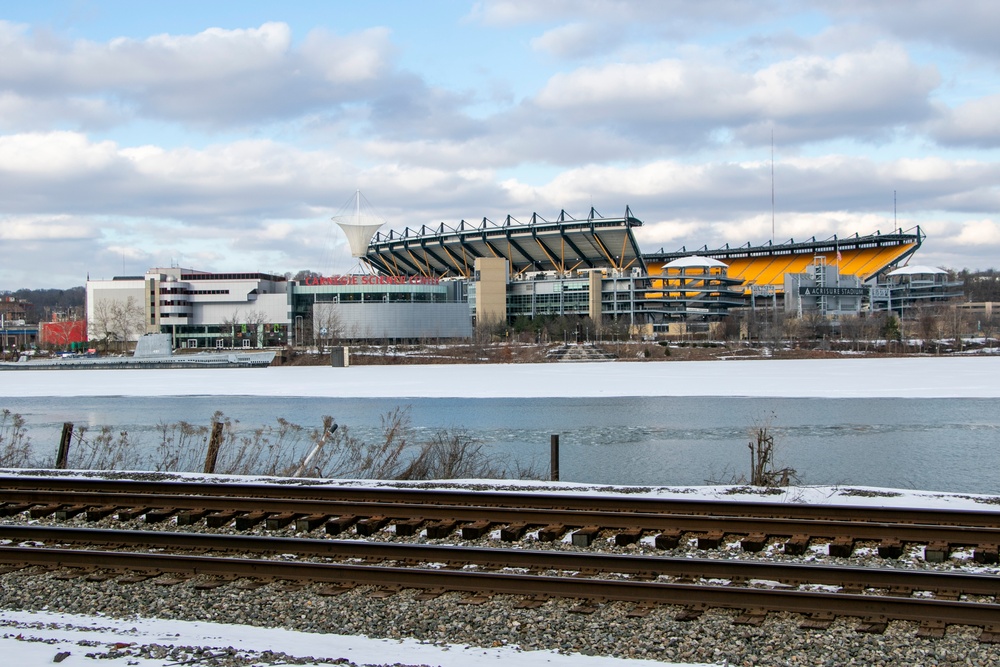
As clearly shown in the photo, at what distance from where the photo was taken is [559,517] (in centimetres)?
1146

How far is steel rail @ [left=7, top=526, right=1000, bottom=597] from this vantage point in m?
8.39

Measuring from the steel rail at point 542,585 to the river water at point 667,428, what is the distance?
1063 centimetres

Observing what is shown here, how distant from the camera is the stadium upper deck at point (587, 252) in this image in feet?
469

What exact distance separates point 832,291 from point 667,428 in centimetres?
11982

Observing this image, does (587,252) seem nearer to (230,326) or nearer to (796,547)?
(230,326)

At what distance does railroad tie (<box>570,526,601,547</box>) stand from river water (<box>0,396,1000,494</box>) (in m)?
8.30

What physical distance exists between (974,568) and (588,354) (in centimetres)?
7304

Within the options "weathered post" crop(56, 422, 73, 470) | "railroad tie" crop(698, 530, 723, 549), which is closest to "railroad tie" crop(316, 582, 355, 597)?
"railroad tie" crop(698, 530, 723, 549)

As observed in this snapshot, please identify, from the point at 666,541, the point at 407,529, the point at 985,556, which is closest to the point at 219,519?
the point at 407,529

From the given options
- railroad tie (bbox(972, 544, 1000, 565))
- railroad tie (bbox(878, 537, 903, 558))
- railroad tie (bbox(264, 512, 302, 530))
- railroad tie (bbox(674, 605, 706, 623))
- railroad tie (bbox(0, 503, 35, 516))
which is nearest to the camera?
railroad tie (bbox(674, 605, 706, 623))

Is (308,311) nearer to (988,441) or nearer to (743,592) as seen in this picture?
(988,441)

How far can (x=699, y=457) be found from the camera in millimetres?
23469

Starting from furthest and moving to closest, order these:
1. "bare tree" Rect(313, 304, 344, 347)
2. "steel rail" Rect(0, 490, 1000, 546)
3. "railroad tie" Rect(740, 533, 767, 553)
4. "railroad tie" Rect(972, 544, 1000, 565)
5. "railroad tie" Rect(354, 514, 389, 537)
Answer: "bare tree" Rect(313, 304, 344, 347) → "railroad tie" Rect(354, 514, 389, 537) → "steel rail" Rect(0, 490, 1000, 546) → "railroad tie" Rect(740, 533, 767, 553) → "railroad tie" Rect(972, 544, 1000, 565)

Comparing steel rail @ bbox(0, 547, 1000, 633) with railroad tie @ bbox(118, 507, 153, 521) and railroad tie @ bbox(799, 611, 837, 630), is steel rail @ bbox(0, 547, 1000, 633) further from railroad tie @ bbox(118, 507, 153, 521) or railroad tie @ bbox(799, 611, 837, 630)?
railroad tie @ bbox(118, 507, 153, 521)
